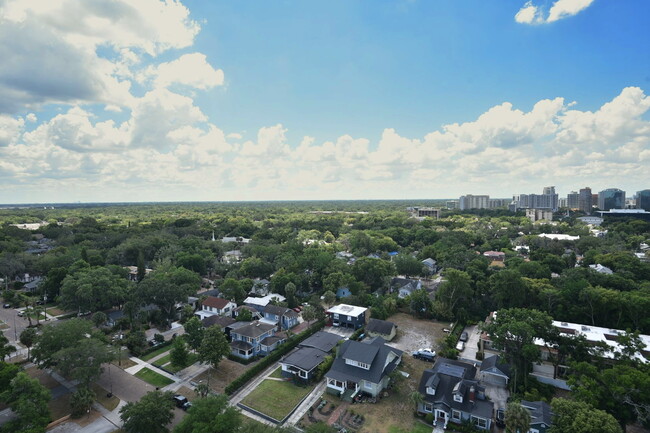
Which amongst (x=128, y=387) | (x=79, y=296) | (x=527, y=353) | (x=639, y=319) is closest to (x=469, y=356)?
(x=527, y=353)

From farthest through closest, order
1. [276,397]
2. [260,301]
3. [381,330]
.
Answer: [260,301]
[381,330]
[276,397]

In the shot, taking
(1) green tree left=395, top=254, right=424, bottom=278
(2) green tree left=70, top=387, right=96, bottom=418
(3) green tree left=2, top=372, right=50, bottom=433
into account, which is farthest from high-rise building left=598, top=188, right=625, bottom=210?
(3) green tree left=2, top=372, right=50, bottom=433

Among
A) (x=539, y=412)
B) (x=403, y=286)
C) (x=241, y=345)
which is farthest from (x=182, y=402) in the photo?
(x=403, y=286)

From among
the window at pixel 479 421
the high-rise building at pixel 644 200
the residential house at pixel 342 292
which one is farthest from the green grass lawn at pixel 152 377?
the high-rise building at pixel 644 200

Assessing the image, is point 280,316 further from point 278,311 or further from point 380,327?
point 380,327

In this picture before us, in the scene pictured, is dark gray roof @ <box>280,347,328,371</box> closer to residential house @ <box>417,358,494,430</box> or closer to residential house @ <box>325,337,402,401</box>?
residential house @ <box>325,337,402,401</box>

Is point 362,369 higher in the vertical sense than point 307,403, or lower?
higher
